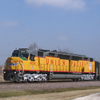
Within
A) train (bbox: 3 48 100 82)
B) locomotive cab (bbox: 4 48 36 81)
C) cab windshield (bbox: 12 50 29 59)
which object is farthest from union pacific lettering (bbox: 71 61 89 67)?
cab windshield (bbox: 12 50 29 59)

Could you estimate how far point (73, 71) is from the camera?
25188 mm

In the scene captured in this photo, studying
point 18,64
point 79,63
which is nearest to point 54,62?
point 79,63

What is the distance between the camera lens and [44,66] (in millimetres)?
→ 21250

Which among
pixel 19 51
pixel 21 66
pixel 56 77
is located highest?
pixel 19 51

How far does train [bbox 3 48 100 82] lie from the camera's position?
62.2ft

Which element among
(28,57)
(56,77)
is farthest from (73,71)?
(28,57)

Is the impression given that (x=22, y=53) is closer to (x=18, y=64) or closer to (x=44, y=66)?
(x=18, y=64)

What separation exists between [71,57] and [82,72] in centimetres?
315

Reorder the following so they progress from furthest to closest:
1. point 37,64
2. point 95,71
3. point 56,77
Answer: point 95,71, point 56,77, point 37,64

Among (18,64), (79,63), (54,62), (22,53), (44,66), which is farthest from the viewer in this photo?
(79,63)

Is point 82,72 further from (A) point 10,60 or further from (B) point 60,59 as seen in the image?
(A) point 10,60

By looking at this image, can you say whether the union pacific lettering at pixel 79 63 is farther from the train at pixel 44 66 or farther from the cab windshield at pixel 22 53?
the cab windshield at pixel 22 53

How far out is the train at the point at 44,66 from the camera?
19.0 m

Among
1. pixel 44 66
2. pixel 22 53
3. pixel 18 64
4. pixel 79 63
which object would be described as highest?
pixel 22 53
